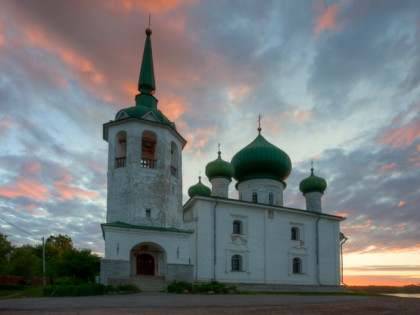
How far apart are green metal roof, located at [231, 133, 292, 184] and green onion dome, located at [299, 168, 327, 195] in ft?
6.58

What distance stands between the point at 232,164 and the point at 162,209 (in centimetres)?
1117

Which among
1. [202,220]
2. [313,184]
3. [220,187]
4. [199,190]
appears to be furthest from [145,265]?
[313,184]

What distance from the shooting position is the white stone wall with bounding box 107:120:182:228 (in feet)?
70.8

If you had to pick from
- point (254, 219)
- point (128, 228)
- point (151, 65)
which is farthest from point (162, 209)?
point (151, 65)

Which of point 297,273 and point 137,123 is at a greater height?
point 137,123

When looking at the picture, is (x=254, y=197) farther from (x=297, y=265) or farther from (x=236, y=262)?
(x=236, y=262)

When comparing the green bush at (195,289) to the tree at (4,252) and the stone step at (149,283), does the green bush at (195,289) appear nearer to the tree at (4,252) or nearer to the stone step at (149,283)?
the stone step at (149,283)

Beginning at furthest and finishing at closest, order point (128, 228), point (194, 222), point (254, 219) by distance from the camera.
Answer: point (254, 219) < point (194, 222) < point (128, 228)

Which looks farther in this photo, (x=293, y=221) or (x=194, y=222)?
(x=293, y=221)

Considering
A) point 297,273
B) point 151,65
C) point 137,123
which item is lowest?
point 297,273

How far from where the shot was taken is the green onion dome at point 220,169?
29438 millimetres

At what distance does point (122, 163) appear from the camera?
22.8 meters

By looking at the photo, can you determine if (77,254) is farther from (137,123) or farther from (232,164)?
(232,164)

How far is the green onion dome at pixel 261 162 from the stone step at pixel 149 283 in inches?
536
